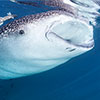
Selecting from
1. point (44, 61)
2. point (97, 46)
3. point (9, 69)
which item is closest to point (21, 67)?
point (9, 69)

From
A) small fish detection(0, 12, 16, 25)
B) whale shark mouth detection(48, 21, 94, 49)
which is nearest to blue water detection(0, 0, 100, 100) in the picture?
small fish detection(0, 12, 16, 25)

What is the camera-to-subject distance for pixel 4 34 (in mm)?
2752

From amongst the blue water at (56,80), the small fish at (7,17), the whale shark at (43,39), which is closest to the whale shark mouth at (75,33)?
the whale shark at (43,39)

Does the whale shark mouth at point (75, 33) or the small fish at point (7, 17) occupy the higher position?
the small fish at point (7, 17)

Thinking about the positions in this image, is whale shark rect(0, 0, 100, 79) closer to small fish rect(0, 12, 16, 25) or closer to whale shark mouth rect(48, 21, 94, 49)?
whale shark mouth rect(48, 21, 94, 49)

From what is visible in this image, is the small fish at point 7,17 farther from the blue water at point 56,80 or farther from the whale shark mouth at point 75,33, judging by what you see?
the whale shark mouth at point 75,33

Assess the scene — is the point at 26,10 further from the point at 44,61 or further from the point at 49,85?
the point at 49,85

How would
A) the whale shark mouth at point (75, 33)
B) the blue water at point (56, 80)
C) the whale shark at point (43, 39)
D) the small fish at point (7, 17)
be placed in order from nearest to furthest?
the whale shark at point (43, 39), the whale shark mouth at point (75, 33), the small fish at point (7, 17), the blue water at point (56, 80)

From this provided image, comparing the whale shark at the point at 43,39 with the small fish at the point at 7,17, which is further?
the small fish at the point at 7,17

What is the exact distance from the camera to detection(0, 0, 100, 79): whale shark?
2424 mm

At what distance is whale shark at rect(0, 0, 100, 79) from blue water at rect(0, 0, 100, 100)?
3.88 metres

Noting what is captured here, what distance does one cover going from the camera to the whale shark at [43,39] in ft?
7.95

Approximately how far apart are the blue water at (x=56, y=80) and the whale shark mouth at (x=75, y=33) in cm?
423

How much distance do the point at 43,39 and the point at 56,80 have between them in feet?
35.0
